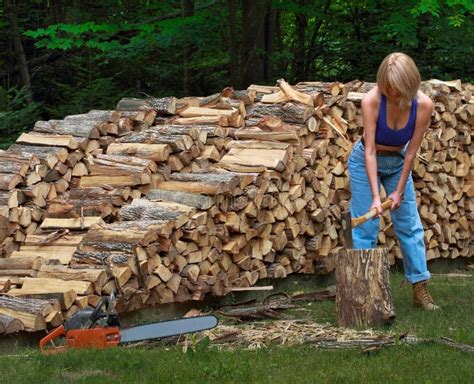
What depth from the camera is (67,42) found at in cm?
1503

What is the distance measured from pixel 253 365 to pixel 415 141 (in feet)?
7.18

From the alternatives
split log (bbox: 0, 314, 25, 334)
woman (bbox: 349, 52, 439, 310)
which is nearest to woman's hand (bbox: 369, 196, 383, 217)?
woman (bbox: 349, 52, 439, 310)

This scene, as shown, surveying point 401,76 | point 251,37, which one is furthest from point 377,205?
point 251,37

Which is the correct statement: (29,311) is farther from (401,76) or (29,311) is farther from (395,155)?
(401,76)

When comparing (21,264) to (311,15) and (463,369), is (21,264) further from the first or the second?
(311,15)

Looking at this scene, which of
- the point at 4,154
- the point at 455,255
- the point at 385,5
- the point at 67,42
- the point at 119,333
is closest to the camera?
the point at 119,333

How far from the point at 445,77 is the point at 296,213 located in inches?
289

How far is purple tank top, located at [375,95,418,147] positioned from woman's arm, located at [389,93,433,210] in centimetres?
3

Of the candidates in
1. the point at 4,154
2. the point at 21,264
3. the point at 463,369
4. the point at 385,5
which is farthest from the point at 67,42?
the point at 463,369

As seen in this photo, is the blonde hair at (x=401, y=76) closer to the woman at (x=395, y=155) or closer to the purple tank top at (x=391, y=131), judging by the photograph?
the woman at (x=395, y=155)

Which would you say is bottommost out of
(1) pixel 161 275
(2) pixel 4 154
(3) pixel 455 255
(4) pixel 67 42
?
(3) pixel 455 255

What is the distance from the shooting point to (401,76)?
648 centimetres

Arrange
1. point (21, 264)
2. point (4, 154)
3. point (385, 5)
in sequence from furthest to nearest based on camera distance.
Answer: point (385, 5) → point (4, 154) → point (21, 264)

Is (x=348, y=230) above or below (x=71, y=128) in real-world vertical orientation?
below
